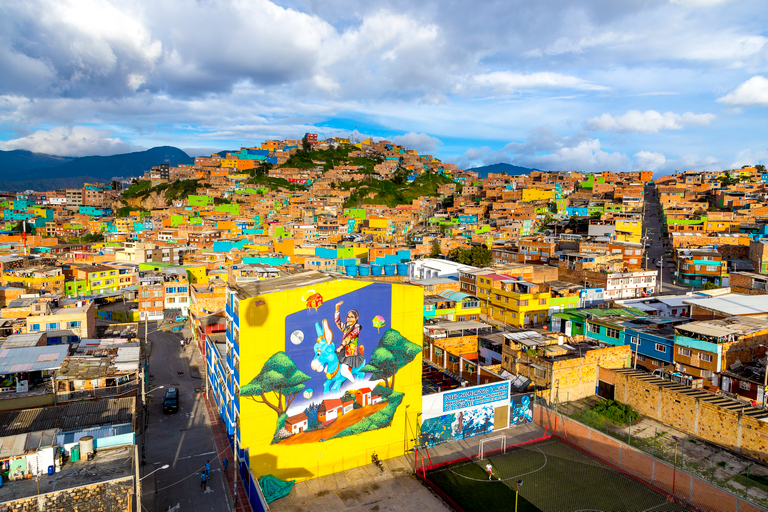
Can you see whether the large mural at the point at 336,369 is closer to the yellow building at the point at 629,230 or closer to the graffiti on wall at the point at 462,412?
the graffiti on wall at the point at 462,412

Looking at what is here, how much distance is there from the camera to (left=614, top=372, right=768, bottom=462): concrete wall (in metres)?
14.4

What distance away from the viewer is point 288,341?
13.5m

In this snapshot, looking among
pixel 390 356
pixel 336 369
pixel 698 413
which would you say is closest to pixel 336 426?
pixel 336 369

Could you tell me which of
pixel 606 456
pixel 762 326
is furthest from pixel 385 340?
pixel 762 326

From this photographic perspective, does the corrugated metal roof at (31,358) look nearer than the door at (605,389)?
Yes

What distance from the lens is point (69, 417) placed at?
1383 cm

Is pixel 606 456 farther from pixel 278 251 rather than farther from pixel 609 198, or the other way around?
pixel 609 198

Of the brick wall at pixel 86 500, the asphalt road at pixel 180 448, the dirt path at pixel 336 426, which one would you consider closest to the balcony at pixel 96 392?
the asphalt road at pixel 180 448

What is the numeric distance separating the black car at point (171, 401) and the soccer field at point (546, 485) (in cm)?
1045

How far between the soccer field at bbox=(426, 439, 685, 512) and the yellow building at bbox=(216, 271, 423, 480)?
2345 millimetres

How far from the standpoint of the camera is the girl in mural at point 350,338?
14182 mm

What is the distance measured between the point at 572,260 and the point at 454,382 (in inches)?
1003

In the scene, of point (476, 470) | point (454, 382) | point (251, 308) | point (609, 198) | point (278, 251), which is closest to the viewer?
point (251, 308)

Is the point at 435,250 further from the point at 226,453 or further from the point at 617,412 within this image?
the point at 226,453
